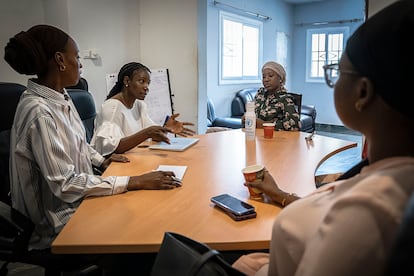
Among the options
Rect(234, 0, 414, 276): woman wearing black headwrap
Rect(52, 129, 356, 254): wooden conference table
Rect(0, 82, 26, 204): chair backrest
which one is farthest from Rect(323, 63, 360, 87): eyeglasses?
Rect(0, 82, 26, 204): chair backrest

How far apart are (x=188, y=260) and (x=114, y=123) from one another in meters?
1.67

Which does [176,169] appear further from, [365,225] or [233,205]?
[365,225]

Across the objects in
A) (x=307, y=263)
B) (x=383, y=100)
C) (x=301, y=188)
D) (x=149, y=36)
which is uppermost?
(x=149, y=36)

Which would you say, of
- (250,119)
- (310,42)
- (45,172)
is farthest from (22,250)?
(310,42)

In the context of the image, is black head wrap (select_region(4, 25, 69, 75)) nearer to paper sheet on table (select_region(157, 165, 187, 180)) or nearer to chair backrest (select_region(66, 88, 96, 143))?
paper sheet on table (select_region(157, 165, 187, 180))

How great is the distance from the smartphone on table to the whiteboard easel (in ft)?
8.53

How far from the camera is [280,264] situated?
0.72 meters

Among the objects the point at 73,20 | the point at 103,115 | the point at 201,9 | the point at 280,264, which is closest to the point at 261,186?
the point at 280,264

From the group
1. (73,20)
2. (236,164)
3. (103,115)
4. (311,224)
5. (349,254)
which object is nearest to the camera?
(349,254)

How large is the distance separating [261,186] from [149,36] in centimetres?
297

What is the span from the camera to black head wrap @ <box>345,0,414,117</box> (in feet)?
1.73

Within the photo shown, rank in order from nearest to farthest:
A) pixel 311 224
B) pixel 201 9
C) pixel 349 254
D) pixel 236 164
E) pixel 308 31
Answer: pixel 349 254 < pixel 311 224 < pixel 236 164 < pixel 201 9 < pixel 308 31

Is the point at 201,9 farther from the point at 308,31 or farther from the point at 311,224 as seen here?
the point at 308,31

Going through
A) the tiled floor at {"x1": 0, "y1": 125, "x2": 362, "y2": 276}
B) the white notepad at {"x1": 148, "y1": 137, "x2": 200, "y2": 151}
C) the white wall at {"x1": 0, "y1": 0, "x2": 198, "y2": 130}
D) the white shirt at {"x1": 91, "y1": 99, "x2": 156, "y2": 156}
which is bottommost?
the tiled floor at {"x1": 0, "y1": 125, "x2": 362, "y2": 276}
